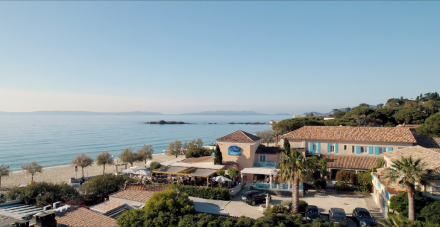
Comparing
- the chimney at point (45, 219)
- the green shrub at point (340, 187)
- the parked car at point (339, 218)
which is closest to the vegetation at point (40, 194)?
the chimney at point (45, 219)

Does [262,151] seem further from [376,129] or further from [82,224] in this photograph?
[82,224]

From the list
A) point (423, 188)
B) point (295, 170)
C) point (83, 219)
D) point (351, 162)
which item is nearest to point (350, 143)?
point (351, 162)

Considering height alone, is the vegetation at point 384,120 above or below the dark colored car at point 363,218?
above

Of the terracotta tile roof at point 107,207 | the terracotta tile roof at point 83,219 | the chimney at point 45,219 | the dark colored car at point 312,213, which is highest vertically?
the chimney at point 45,219

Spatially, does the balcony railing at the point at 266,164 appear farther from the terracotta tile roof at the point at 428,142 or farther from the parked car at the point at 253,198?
the terracotta tile roof at the point at 428,142

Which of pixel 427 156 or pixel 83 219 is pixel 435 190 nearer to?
pixel 427 156

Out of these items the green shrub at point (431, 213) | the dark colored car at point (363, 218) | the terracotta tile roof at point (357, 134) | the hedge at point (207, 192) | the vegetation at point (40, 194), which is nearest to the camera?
the green shrub at point (431, 213)
